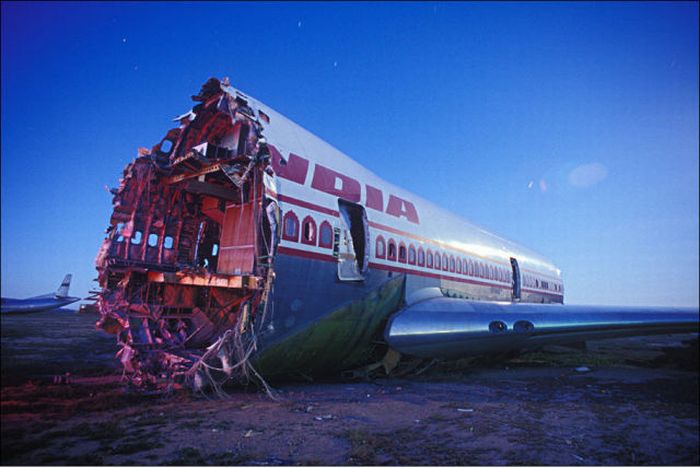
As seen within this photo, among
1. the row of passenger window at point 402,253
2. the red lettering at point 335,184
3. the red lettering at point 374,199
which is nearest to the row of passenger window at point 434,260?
the row of passenger window at point 402,253

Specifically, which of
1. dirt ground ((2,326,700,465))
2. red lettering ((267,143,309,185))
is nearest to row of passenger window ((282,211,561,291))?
red lettering ((267,143,309,185))

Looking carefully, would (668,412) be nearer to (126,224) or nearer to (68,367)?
(126,224)

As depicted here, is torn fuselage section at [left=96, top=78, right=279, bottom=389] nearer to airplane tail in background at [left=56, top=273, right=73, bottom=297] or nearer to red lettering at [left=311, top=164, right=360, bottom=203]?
red lettering at [left=311, top=164, right=360, bottom=203]

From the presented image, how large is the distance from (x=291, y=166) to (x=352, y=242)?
7.73ft

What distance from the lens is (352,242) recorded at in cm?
901

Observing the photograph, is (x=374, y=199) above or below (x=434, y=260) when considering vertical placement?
above

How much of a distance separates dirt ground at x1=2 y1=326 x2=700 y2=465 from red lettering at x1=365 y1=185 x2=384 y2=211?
14.4 ft

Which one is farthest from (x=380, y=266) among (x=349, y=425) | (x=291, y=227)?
(x=349, y=425)

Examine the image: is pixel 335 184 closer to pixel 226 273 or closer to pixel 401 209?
pixel 401 209

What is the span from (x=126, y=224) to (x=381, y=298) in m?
6.65

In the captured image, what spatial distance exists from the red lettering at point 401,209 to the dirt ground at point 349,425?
453 cm

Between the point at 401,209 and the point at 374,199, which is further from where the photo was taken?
the point at 401,209

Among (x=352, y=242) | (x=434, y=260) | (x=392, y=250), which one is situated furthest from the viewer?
(x=434, y=260)

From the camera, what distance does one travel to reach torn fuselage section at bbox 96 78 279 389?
22.7ft
